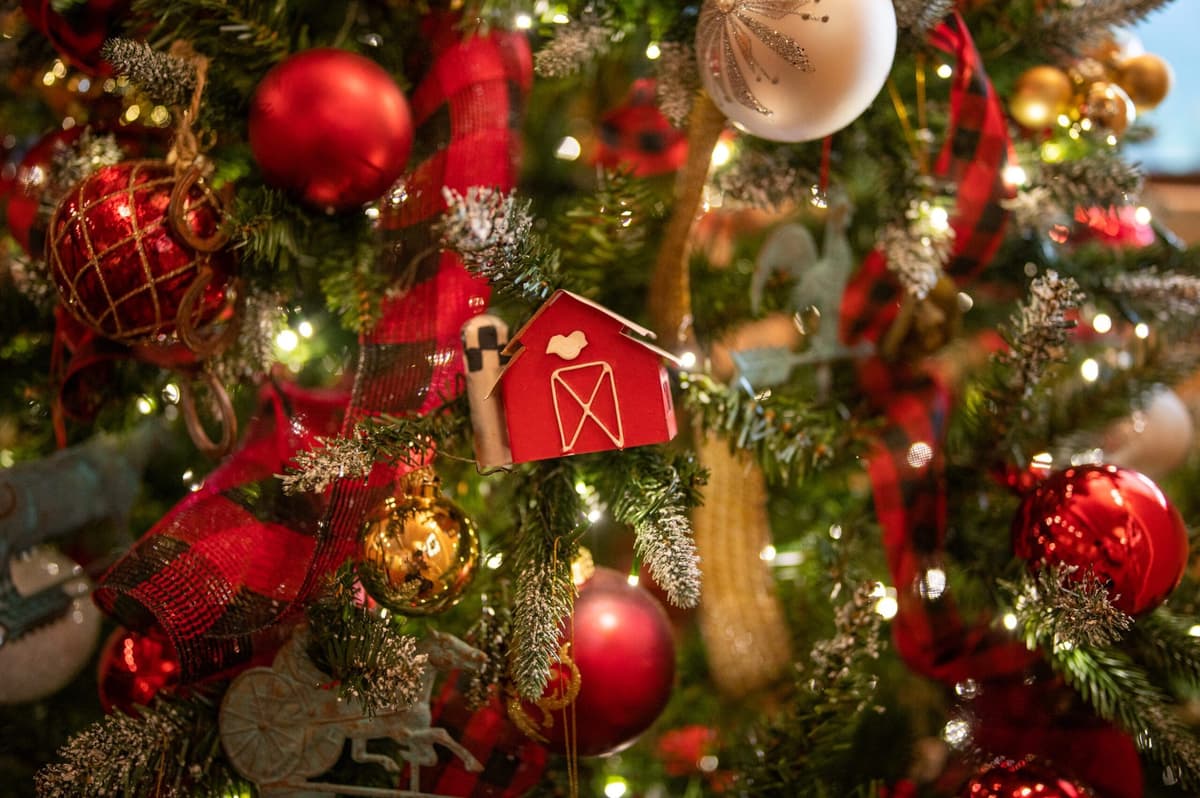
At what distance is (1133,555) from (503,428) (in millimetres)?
442

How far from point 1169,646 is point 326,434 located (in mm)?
639

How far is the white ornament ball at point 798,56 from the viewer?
1.91ft

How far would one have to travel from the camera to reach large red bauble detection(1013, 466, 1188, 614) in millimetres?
625

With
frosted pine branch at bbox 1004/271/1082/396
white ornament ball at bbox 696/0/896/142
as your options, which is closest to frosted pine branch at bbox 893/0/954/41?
white ornament ball at bbox 696/0/896/142

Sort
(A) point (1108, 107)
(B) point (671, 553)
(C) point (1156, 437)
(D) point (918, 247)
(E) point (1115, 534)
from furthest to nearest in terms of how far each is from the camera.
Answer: (C) point (1156, 437), (A) point (1108, 107), (D) point (918, 247), (E) point (1115, 534), (B) point (671, 553)

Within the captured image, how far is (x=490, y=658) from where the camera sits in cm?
Result: 61

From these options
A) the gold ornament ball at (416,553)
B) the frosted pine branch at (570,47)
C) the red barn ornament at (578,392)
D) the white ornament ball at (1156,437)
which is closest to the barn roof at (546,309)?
the red barn ornament at (578,392)

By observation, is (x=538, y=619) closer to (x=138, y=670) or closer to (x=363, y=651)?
(x=363, y=651)

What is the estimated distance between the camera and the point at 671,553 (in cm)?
52

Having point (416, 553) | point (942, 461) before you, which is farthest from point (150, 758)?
point (942, 461)

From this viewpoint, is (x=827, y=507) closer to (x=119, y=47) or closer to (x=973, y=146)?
(x=973, y=146)

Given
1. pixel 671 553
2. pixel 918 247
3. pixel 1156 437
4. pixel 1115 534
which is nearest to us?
pixel 671 553

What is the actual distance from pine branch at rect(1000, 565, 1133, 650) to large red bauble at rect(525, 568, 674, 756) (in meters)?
0.25

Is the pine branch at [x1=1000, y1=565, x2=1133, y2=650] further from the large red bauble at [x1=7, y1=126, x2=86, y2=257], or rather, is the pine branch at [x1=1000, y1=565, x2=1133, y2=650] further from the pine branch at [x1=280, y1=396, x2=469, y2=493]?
the large red bauble at [x1=7, y1=126, x2=86, y2=257]
